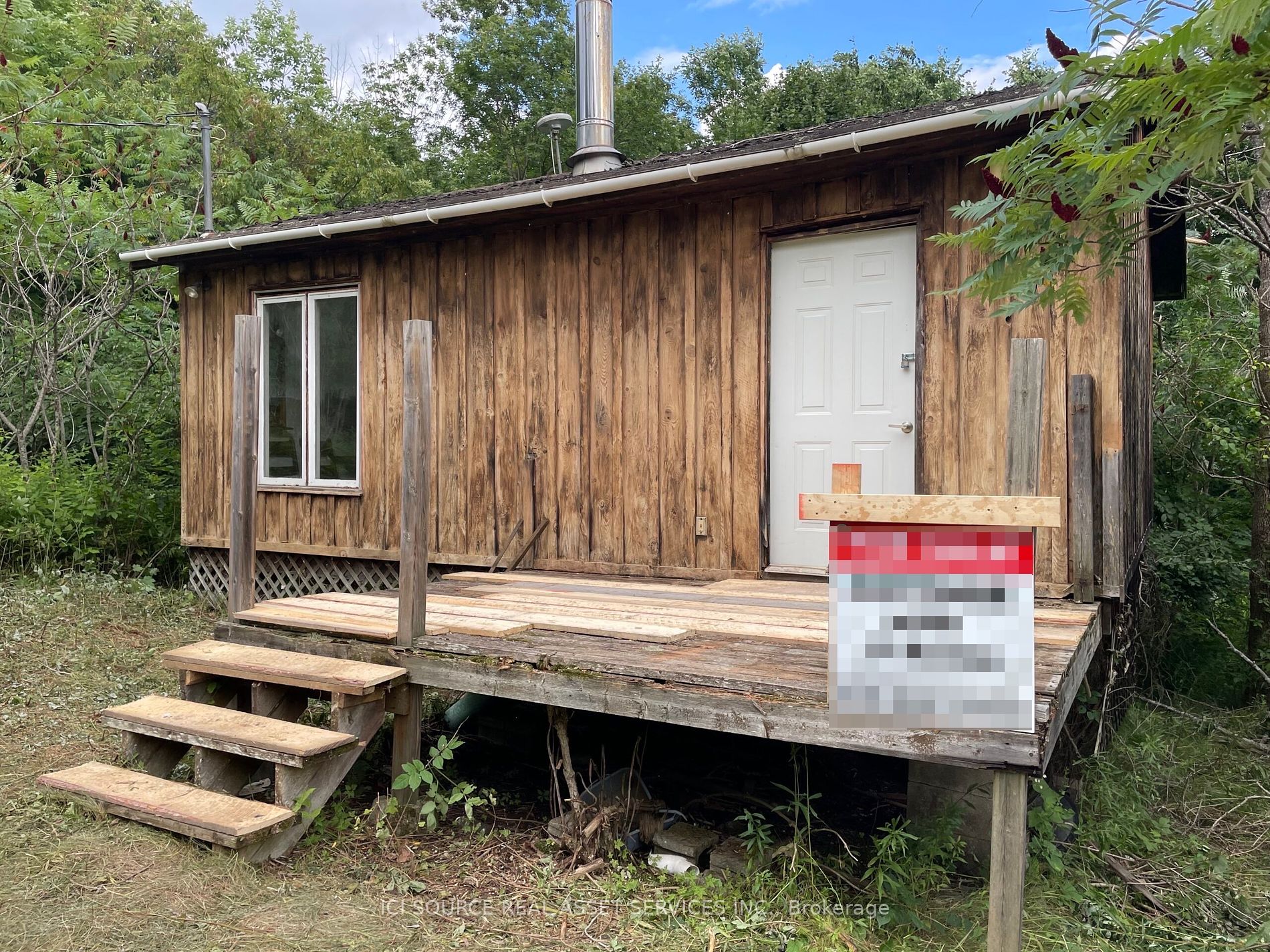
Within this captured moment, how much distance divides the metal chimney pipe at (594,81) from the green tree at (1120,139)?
5549 millimetres

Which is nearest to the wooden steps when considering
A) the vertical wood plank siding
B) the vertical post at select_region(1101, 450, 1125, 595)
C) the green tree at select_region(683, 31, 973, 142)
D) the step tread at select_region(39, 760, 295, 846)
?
the step tread at select_region(39, 760, 295, 846)

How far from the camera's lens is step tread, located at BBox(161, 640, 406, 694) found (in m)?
3.32

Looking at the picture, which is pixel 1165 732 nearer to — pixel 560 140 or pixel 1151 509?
pixel 1151 509

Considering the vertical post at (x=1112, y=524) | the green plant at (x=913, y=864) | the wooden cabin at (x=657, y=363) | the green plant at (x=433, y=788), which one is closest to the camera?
the green plant at (x=913, y=864)

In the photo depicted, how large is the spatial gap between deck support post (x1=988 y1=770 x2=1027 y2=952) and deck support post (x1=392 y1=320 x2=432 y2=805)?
82.6 inches

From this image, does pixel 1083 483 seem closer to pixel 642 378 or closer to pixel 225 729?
pixel 642 378

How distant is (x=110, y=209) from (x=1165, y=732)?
33.7ft

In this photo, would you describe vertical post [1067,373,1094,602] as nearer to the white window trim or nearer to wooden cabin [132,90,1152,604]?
wooden cabin [132,90,1152,604]

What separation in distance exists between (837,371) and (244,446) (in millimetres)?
3164

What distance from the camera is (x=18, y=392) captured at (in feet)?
31.8

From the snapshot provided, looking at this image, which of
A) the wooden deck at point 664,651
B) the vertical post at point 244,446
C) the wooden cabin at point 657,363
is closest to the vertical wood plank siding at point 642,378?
the wooden cabin at point 657,363

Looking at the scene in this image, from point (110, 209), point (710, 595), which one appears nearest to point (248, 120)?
point (110, 209)

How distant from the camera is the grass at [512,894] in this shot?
104 inches

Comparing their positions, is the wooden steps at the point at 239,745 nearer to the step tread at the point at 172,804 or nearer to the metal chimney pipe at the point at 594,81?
the step tread at the point at 172,804
